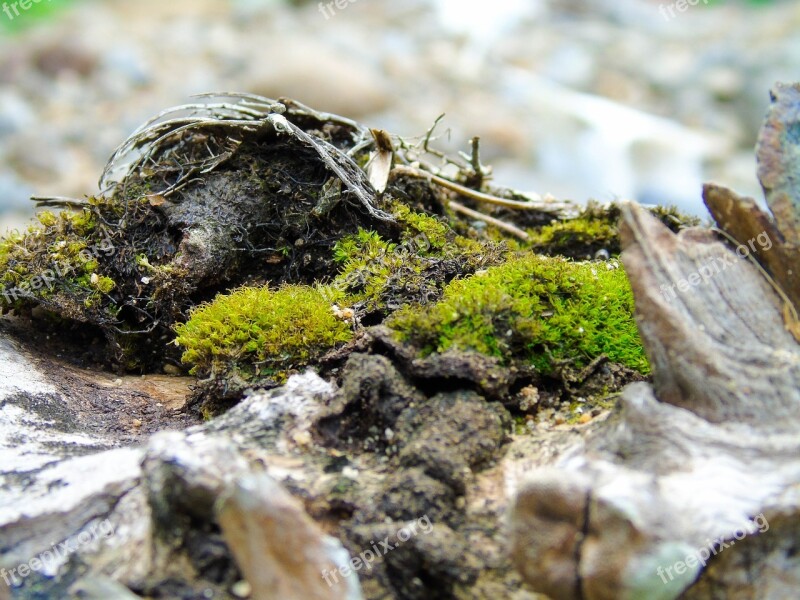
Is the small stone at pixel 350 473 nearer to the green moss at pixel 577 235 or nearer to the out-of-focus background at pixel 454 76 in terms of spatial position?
the green moss at pixel 577 235

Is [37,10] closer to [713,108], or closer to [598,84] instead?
[598,84]

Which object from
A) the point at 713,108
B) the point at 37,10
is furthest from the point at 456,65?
the point at 37,10

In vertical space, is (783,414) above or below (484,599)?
above

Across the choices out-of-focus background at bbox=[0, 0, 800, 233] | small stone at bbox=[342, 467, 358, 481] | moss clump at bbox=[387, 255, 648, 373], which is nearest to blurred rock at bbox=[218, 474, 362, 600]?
small stone at bbox=[342, 467, 358, 481]

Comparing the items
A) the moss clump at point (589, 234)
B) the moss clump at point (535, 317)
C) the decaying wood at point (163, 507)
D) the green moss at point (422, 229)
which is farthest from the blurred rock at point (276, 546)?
the moss clump at point (589, 234)

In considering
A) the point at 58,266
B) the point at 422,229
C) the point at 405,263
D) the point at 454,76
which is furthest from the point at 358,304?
the point at 454,76

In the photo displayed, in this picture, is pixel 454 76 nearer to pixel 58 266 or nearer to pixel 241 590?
pixel 58 266
